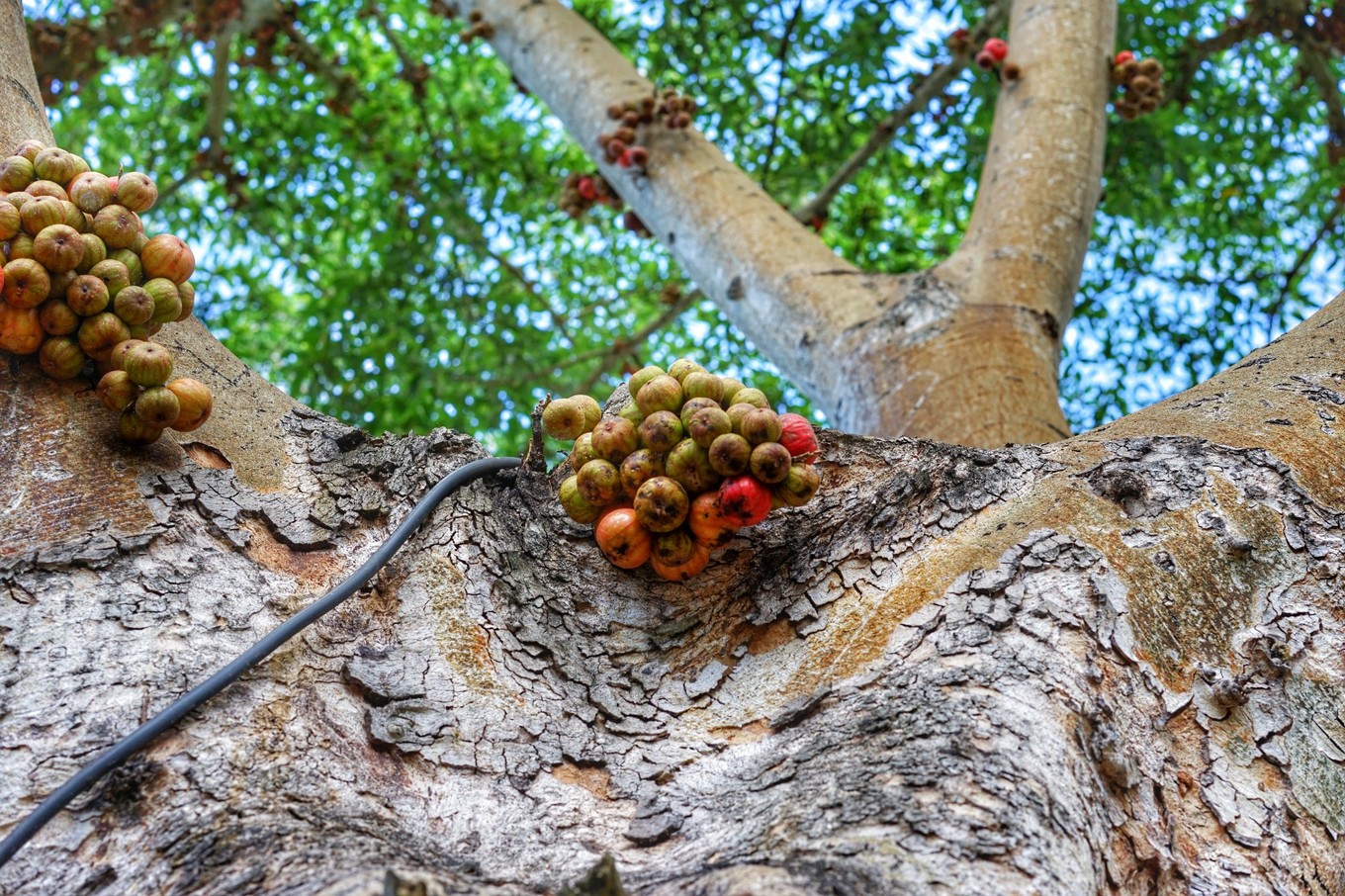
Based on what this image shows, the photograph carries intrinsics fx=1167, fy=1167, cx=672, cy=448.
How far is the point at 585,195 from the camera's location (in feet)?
13.0

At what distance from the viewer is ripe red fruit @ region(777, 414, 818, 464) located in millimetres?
1518

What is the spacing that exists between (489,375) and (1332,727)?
14.0ft

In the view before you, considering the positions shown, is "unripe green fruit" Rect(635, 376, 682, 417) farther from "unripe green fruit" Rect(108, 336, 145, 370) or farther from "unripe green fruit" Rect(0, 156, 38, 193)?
"unripe green fruit" Rect(0, 156, 38, 193)

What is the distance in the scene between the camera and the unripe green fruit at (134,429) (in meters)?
1.49

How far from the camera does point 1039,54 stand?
308cm

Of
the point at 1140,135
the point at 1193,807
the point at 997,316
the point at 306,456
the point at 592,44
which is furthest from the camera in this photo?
the point at 1140,135

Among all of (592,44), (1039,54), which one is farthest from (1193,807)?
(592,44)

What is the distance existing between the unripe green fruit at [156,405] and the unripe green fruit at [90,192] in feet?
0.99

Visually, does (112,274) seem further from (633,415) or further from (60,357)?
(633,415)

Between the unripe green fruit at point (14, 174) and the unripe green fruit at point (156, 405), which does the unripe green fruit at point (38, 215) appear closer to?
the unripe green fruit at point (14, 174)

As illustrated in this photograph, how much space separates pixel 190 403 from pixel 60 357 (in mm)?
181

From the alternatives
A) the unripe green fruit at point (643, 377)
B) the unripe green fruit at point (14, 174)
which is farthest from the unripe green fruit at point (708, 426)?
the unripe green fruit at point (14, 174)

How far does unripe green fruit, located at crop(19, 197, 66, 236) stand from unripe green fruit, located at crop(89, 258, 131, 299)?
0.08 m

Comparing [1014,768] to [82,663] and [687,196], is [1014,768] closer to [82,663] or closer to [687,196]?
[82,663]
